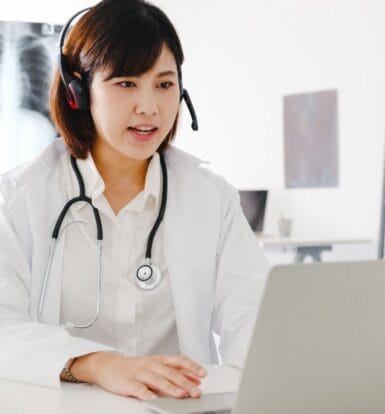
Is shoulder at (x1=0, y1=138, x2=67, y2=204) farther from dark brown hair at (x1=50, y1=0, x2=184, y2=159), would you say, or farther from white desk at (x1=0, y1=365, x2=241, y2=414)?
white desk at (x1=0, y1=365, x2=241, y2=414)

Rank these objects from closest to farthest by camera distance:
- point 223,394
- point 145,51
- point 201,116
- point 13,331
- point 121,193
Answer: point 223,394 < point 13,331 < point 145,51 < point 121,193 < point 201,116

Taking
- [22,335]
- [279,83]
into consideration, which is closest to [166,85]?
[22,335]

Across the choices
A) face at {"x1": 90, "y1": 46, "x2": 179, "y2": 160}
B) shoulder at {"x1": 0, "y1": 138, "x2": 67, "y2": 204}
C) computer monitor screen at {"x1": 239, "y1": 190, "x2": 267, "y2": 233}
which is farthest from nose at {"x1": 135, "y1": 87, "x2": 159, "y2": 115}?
computer monitor screen at {"x1": 239, "y1": 190, "x2": 267, "y2": 233}

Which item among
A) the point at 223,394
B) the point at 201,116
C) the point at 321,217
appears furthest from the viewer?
the point at 201,116

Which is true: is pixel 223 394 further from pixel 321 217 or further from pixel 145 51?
pixel 321 217

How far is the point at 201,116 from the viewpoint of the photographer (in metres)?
5.75

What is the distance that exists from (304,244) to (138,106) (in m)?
2.94

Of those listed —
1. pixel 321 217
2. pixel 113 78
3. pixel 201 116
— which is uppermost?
pixel 113 78

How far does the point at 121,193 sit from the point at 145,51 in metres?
0.29

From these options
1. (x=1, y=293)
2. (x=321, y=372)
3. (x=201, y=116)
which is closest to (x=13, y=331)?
(x=1, y=293)

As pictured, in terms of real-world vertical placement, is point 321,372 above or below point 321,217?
above

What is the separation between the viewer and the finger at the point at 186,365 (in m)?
1.19

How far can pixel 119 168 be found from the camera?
1.74m

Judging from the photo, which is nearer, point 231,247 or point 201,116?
point 231,247
